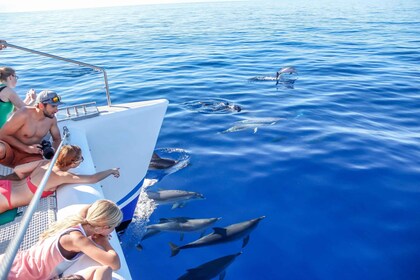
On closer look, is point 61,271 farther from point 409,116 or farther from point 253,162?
point 409,116

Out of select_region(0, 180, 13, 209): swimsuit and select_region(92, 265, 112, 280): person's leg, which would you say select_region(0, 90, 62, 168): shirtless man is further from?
select_region(92, 265, 112, 280): person's leg

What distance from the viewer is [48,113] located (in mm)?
5043

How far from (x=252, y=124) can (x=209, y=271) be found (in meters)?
5.92

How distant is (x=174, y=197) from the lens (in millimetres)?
6727

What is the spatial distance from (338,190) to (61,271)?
5.60 m

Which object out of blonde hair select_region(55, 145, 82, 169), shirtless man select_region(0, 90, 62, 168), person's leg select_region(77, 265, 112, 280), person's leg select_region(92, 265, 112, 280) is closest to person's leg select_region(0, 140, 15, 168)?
shirtless man select_region(0, 90, 62, 168)

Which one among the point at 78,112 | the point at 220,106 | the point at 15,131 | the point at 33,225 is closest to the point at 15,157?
the point at 15,131

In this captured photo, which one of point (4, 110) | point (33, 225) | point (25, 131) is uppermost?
point (4, 110)

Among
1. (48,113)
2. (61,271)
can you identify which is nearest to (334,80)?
(48,113)

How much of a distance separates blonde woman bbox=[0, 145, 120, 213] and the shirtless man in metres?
0.40

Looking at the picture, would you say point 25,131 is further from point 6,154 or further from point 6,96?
point 6,96

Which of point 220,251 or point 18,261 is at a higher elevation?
point 18,261

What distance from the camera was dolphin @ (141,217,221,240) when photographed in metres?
6.00

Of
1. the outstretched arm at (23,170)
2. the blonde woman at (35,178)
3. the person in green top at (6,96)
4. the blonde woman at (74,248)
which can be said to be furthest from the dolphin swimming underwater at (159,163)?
the blonde woman at (74,248)
